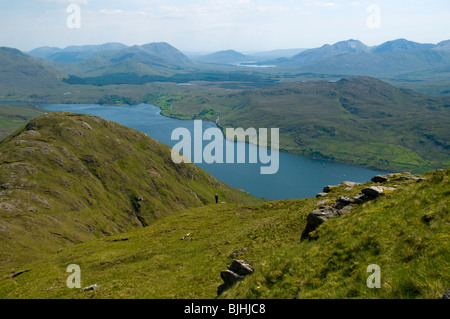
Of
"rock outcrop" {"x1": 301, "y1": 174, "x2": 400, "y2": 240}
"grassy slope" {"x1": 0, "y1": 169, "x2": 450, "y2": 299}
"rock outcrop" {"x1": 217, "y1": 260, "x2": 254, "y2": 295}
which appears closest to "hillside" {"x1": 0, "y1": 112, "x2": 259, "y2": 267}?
"grassy slope" {"x1": 0, "y1": 169, "x2": 450, "y2": 299}

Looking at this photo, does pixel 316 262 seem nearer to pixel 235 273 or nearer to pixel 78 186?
pixel 235 273

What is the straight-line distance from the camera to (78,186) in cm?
13275

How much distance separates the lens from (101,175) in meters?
152

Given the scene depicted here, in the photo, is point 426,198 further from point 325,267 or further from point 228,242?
point 228,242

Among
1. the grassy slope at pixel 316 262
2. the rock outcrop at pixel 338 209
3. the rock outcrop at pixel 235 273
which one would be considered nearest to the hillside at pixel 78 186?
the grassy slope at pixel 316 262

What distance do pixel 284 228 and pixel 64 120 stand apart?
173 meters

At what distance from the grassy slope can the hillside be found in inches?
1876

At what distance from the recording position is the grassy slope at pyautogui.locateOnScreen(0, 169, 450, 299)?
54.0ft

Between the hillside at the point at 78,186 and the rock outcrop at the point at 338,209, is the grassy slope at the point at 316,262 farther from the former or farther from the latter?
the hillside at the point at 78,186

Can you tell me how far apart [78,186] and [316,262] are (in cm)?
13580

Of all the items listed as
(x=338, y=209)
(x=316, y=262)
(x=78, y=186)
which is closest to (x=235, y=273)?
(x=316, y=262)

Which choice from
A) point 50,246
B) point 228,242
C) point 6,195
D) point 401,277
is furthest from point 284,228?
point 6,195
